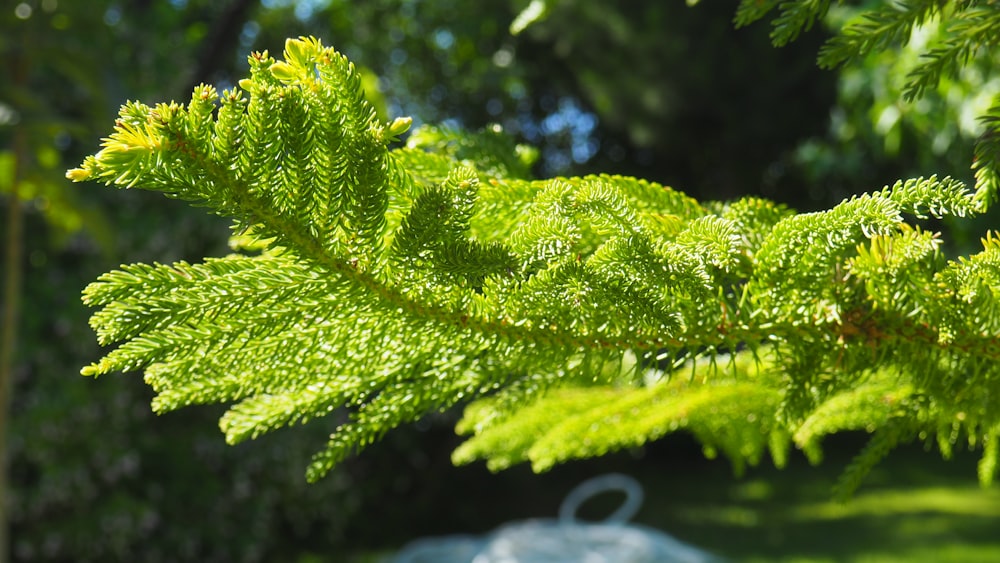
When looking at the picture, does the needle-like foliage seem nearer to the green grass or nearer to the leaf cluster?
the leaf cluster

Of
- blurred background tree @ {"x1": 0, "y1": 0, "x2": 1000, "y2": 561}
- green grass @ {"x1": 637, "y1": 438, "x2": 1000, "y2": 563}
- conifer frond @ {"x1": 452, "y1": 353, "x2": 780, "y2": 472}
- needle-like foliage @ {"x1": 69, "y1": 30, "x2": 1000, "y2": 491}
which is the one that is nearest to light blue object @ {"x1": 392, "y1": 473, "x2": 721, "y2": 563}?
blurred background tree @ {"x1": 0, "y1": 0, "x2": 1000, "y2": 561}

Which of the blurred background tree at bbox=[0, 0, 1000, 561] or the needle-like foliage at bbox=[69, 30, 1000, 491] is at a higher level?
the blurred background tree at bbox=[0, 0, 1000, 561]

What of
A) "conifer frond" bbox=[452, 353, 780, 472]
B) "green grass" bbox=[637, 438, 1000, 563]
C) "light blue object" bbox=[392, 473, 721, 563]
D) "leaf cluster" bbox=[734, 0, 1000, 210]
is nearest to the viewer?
"leaf cluster" bbox=[734, 0, 1000, 210]

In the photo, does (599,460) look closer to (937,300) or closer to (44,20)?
(44,20)

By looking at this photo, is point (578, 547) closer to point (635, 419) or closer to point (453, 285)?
point (635, 419)

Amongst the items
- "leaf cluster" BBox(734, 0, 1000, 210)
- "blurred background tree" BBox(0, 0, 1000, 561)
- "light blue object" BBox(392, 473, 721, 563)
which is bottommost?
"light blue object" BBox(392, 473, 721, 563)

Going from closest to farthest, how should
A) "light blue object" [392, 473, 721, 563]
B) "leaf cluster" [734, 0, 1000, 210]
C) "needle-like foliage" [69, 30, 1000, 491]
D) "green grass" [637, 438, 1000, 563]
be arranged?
"needle-like foliage" [69, 30, 1000, 491] → "leaf cluster" [734, 0, 1000, 210] → "light blue object" [392, 473, 721, 563] → "green grass" [637, 438, 1000, 563]

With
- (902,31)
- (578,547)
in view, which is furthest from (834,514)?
(902,31)

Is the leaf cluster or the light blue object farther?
the light blue object
